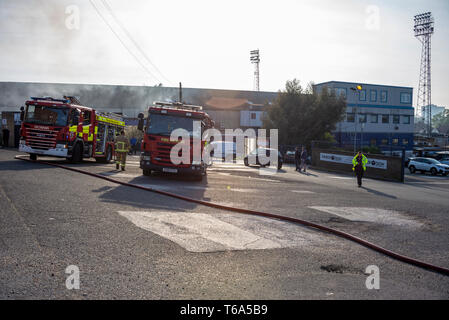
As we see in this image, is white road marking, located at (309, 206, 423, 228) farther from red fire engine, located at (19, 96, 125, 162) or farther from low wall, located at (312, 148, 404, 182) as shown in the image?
low wall, located at (312, 148, 404, 182)

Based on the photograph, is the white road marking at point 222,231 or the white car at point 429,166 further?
the white car at point 429,166

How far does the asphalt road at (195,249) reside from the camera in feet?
13.6

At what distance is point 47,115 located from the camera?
18078mm

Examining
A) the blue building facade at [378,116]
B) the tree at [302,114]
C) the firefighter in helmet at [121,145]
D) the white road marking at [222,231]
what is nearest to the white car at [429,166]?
the tree at [302,114]

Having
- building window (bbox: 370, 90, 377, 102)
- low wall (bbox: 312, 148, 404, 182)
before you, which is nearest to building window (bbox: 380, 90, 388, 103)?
building window (bbox: 370, 90, 377, 102)

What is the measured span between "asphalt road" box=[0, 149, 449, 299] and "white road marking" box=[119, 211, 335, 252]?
19 mm

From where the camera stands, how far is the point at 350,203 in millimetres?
11336

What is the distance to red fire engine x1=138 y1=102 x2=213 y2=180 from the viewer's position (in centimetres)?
1481

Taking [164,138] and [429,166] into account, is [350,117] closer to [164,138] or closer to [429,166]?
[429,166]

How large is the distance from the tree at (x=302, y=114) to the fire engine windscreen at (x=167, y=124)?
107 feet

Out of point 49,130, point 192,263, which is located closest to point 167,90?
point 49,130

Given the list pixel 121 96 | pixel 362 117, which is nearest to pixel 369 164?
pixel 362 117

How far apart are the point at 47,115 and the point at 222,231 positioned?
1434 centimetres

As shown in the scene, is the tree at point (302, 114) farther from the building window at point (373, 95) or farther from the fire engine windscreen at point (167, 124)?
the fire engine windscreen at point (167, 124)
